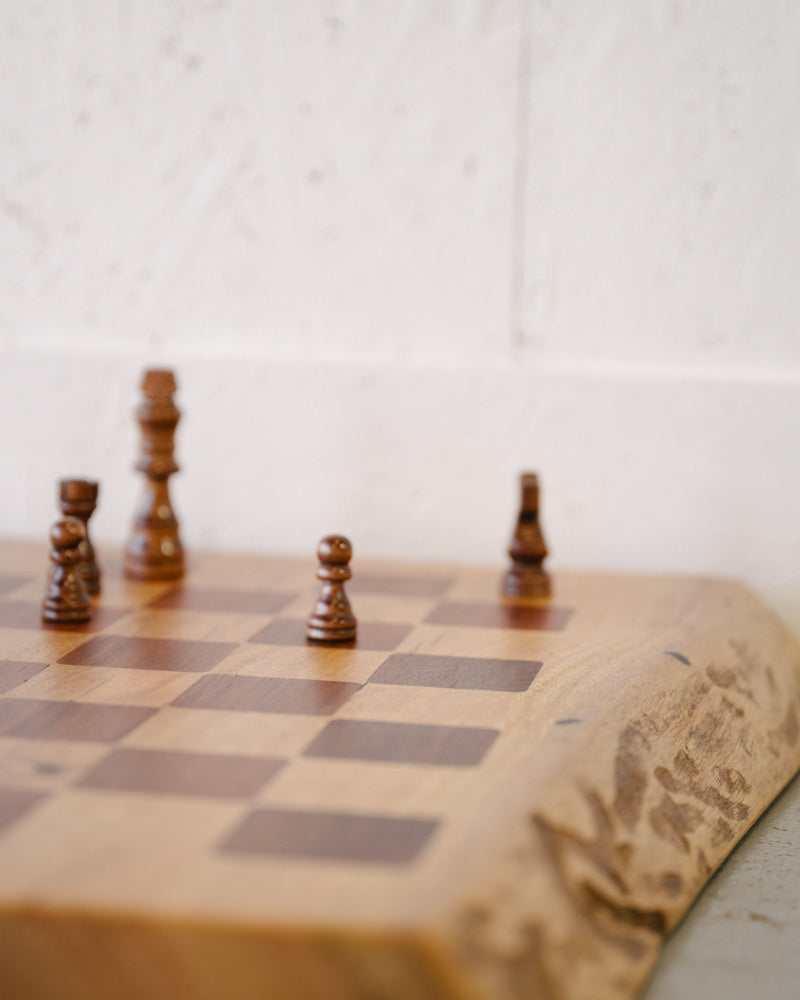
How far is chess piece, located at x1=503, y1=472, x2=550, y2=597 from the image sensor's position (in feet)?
5.51

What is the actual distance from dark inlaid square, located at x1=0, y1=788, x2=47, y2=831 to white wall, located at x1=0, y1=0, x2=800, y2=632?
1.13 metres

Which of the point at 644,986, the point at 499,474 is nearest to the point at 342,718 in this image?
the point at 644,986

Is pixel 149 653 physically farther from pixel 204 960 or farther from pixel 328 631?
pixel 204 960

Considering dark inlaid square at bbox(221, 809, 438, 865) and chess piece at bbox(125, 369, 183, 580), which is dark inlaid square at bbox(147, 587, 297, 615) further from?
dark inlaid square at bbox(221, 809, 438, 865)

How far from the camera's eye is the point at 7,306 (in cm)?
210

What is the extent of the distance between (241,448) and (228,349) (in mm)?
174

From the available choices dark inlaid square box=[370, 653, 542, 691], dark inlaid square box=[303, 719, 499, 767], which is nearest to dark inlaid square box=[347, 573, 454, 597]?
dark inlaid square box=[370, 653, 542, 691]

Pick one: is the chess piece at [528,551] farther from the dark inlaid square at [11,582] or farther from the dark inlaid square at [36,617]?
the dark inlaid square at [11,582]

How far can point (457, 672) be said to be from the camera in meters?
1.29

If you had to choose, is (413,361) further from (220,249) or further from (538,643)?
(538,643)

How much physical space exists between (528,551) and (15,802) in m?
0.93

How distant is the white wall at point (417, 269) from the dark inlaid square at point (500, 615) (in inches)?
14.5

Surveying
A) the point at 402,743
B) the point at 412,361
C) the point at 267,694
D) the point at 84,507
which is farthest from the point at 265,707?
the point at 412,361

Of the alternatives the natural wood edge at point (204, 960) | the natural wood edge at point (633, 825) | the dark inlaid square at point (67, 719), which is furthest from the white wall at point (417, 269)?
the natural wood edge at point (204, 960)
